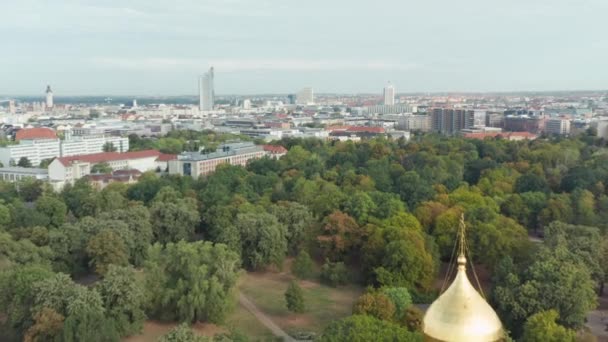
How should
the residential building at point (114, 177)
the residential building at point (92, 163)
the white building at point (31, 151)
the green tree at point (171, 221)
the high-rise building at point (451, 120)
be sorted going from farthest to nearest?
the high-rise building at point (451, 120) → the white building at point (31, 151) → the residential building at point (92, 163) → the residential building at point (114, 177) → the green tree at point (171, 221)

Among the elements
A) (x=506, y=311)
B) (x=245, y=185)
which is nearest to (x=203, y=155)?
(x=245, y=185)

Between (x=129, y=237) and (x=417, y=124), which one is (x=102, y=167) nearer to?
(x=129, y=237)

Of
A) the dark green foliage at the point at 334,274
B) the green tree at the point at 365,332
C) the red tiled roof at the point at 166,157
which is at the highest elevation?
the green tree at the point at 365,332

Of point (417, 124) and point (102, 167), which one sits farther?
point (417, 124)

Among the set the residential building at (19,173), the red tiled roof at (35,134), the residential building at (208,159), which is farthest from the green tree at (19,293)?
the red tiled roof at (35,134)

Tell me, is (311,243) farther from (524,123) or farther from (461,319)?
(524,123)

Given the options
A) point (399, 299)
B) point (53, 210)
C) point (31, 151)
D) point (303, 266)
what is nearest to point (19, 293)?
point (303, 266)

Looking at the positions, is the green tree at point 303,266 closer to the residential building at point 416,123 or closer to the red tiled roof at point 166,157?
the red tiled roof at point 166,157
